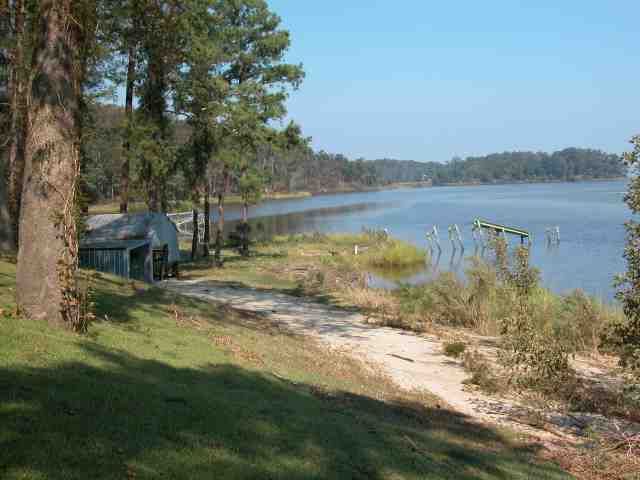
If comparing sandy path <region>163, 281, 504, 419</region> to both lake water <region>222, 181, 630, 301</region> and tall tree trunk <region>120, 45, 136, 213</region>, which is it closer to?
lake water <region>222, 181, 630, 301</region>

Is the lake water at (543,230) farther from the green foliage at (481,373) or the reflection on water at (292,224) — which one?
the green foliage at (481,373)

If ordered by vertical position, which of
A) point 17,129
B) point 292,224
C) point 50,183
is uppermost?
point 17,129

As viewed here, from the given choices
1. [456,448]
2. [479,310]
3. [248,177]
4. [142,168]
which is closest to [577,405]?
[456,448]

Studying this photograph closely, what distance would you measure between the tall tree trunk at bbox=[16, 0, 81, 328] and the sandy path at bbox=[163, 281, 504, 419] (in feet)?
18.6

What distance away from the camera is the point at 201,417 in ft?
19.4

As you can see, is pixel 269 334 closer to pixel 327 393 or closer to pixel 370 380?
pixel 370 380

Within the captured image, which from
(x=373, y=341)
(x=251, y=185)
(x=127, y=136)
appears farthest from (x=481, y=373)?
(x=251, y=185)

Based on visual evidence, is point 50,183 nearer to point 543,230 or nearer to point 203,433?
point 203,433

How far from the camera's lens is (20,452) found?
4.34m

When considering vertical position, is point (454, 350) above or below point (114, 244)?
below

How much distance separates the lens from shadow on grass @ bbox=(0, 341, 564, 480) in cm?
461

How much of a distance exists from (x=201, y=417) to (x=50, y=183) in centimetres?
406

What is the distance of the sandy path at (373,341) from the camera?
37.3 ft

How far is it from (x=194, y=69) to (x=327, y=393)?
2129 cm
